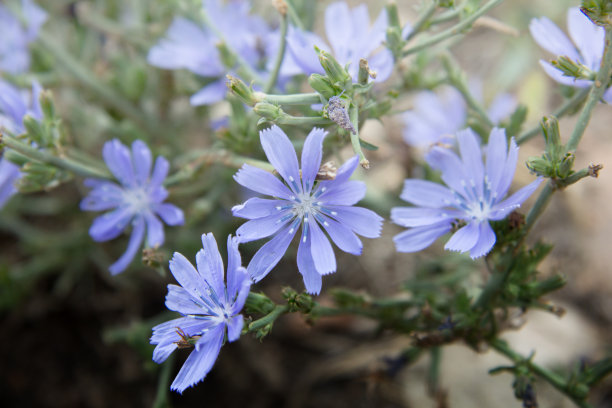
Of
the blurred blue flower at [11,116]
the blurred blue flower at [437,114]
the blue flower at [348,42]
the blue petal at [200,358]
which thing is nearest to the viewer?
the blue petal at [200,358]

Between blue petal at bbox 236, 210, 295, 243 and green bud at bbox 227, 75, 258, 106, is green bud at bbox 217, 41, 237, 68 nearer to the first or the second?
green bud at bbox 227, 75, 258, 106

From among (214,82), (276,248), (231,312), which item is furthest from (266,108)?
(214,82)

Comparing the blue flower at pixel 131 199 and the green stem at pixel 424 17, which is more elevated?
the green stem at pixel 424 17

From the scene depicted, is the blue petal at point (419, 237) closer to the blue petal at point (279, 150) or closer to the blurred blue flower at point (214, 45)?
the blue petal at point (279, 150)

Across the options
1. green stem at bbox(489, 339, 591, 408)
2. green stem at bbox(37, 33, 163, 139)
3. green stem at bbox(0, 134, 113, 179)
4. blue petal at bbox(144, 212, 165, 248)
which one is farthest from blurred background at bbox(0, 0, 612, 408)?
green stem at bbox(489, 339, 591, 408)

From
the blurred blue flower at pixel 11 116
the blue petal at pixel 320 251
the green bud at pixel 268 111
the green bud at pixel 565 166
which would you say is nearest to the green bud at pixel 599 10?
the green bud at pixel 565 166

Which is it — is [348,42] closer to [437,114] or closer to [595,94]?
[595,94]

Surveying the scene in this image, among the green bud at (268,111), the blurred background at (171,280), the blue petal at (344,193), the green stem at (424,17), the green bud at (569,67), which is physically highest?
the green bud at (569,67)

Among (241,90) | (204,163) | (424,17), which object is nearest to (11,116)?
(204,163)

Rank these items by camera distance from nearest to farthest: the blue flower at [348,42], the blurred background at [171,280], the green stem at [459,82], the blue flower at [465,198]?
the blue flower at [465,198]
the blue flower at [348,42]
the green stem at [459,82]
the blurred background at [171,280]
